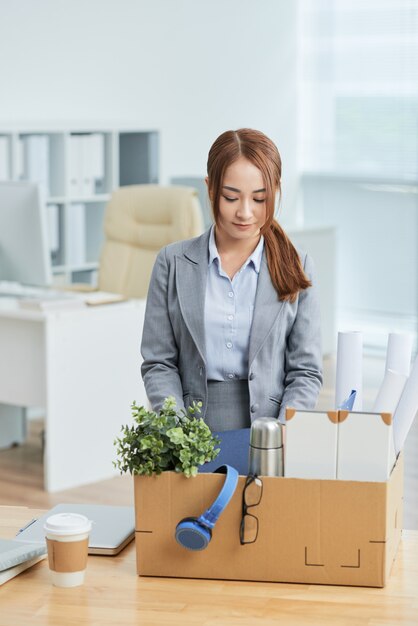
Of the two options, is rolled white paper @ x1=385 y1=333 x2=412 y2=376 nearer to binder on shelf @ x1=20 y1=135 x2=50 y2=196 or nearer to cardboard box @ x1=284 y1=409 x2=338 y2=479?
cardboard box @ x1=284 y1=409 x2=338 y2=479

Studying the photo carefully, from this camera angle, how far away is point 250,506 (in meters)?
1.77

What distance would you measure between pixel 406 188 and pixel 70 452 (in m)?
3.88

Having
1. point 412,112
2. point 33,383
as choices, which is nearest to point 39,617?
point 33,383

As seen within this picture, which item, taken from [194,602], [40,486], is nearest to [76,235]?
[40,486]

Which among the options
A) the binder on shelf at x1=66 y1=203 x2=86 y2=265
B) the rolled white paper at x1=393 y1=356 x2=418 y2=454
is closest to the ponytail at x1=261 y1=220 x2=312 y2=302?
the rolled white paper at x1=393 y1=356 x2=418 y2=454

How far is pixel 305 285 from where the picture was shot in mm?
2291

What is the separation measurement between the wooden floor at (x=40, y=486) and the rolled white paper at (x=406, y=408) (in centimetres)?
243

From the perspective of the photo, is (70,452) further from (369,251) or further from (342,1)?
(342,1)

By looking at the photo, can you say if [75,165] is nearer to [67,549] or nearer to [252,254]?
[252,254]

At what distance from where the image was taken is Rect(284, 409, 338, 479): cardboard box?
69.4 inches

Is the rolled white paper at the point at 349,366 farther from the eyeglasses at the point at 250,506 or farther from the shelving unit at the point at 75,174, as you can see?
the shelving unit at the point at 75,174

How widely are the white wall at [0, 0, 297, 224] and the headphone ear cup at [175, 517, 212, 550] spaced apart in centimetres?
440

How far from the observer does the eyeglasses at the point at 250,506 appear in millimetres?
1767

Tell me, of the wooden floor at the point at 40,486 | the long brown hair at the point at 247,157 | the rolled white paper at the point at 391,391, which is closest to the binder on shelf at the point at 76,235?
the wooden floor at the point at 40,486
